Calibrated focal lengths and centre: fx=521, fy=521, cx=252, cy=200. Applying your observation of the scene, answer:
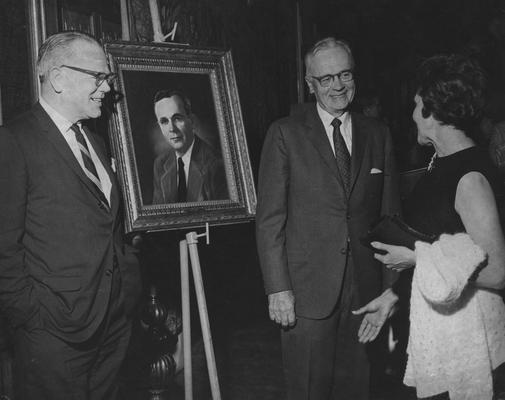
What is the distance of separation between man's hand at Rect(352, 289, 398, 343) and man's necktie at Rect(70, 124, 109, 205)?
121 centimetres

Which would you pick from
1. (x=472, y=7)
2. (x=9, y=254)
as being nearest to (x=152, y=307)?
(x=9, y=254)

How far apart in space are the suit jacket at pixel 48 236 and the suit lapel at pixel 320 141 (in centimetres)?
100

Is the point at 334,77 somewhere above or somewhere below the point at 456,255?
above

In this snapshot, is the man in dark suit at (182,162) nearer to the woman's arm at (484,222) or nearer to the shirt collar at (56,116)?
the shirt collar at (56,116)

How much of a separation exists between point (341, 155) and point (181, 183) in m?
0.77

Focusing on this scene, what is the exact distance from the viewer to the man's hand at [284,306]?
2.32 meters

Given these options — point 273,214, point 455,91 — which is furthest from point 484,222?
point 273,214

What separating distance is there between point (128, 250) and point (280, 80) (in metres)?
2.80

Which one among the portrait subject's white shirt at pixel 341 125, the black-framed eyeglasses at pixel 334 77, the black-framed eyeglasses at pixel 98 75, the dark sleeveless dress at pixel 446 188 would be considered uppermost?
the black-framed eyeglasses at pixel 98 75

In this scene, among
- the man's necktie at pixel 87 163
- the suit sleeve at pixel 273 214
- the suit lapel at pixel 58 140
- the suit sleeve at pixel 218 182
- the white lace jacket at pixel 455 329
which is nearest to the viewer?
the white lace jacket at pixel 455 329

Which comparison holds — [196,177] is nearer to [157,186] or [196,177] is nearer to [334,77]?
[157,186]

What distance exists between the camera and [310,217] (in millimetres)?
2369

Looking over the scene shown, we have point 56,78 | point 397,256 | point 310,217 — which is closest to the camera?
point 397,256

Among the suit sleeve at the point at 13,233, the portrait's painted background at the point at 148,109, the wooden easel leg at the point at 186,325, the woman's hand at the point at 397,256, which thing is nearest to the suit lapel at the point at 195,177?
the portrait's painted background at the point at 148,109
